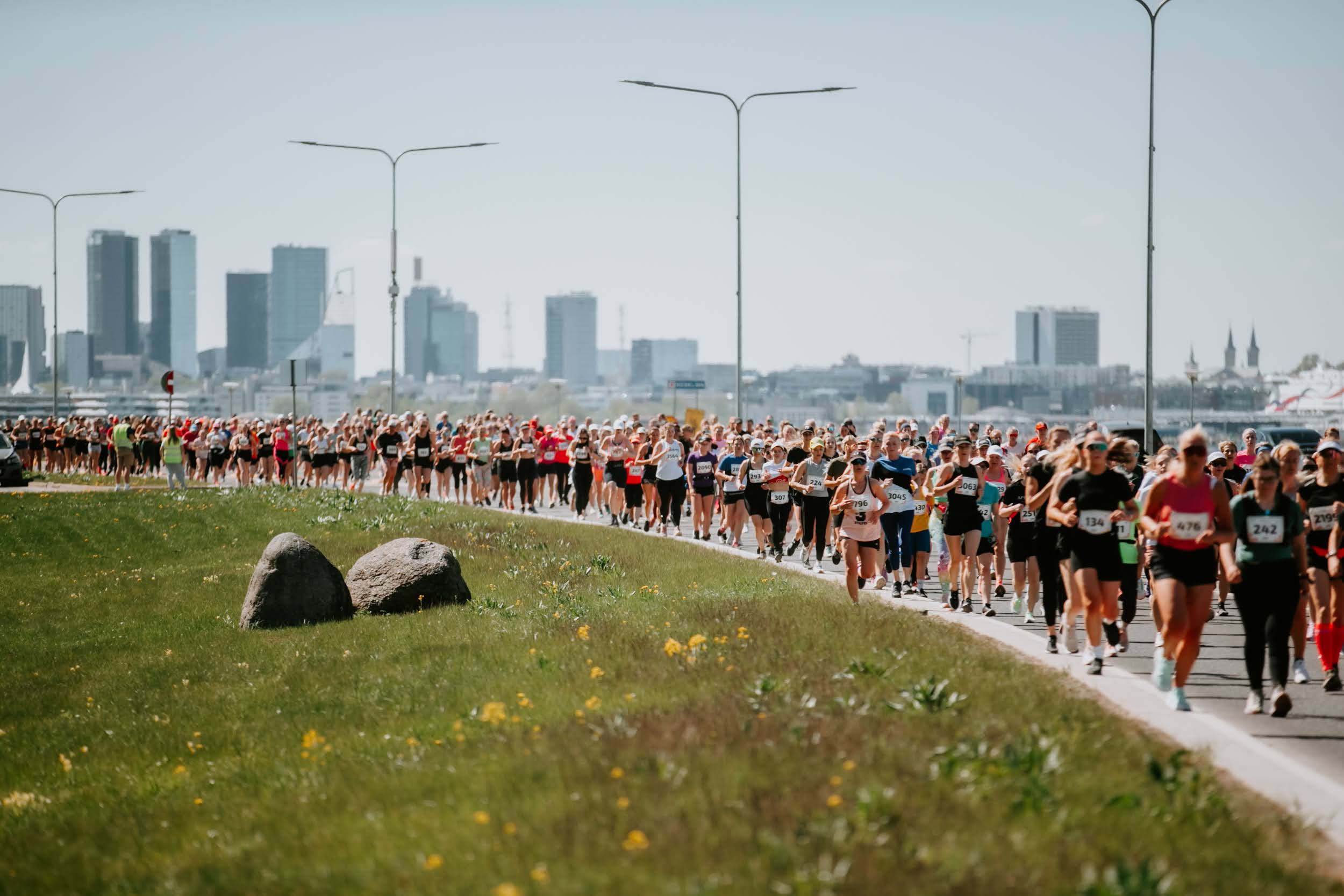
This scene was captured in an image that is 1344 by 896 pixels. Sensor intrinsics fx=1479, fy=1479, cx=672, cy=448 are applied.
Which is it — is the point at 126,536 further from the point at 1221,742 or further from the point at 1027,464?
the point at 1221,742

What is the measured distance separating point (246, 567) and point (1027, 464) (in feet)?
41.4

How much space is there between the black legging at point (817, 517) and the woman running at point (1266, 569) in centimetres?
941

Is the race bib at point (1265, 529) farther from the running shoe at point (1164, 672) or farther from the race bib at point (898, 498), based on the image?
the race bib at point (898, 498)

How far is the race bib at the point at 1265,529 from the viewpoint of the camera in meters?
10.0

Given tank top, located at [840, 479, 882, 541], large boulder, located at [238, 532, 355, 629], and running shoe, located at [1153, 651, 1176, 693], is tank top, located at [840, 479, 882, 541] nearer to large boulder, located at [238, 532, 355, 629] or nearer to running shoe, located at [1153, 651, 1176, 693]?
running shoe, located at [1153, 651, 1176, 693]

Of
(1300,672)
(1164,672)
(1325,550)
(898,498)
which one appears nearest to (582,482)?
(898,498)

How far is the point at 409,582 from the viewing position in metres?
16.5

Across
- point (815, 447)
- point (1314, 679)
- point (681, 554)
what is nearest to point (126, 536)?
point (681, 554)

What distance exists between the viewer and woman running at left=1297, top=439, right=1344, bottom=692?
36.4 feet

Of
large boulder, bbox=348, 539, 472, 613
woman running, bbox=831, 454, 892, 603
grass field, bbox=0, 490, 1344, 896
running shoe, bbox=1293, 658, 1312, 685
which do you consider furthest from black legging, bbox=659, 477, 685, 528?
running shoe, bbox=1293, 658, 1312, 685

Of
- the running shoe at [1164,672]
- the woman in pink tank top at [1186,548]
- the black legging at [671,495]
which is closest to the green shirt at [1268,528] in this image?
the woman in pink tank top at [1186,548]

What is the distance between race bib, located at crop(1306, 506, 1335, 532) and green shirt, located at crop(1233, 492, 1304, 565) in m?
1.47

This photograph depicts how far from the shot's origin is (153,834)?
8.32m

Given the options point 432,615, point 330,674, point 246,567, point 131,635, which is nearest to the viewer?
point 330,674
